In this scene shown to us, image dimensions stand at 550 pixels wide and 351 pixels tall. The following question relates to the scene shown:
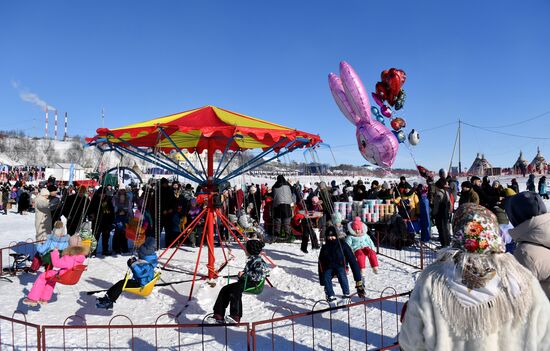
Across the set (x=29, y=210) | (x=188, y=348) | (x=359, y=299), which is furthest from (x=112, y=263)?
(x=29, y=210)

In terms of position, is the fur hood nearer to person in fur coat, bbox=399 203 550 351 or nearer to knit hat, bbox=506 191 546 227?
knit hat, bbox=506 191 546 227

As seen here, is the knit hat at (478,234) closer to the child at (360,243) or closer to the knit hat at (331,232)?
the knit hat at (331,232)

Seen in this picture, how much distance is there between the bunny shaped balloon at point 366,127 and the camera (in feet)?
36.0

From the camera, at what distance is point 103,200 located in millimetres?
9516

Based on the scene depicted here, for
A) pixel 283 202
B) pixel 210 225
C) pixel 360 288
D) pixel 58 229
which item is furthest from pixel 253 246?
pixel 283 202

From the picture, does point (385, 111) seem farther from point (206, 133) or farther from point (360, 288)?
point (206, 133)

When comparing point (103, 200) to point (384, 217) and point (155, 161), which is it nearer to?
point (155, 161)

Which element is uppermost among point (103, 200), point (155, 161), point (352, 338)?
point (155, 161)

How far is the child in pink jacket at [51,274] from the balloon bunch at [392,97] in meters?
8.64

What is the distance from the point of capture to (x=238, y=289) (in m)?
5.05

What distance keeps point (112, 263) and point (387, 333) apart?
599cm

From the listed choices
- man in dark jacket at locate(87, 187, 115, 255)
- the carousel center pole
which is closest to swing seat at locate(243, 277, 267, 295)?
the carousel center pole

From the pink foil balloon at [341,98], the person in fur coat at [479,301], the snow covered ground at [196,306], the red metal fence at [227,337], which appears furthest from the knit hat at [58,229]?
the pink foil balloon at [341,98]

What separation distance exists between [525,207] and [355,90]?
27.7ft
